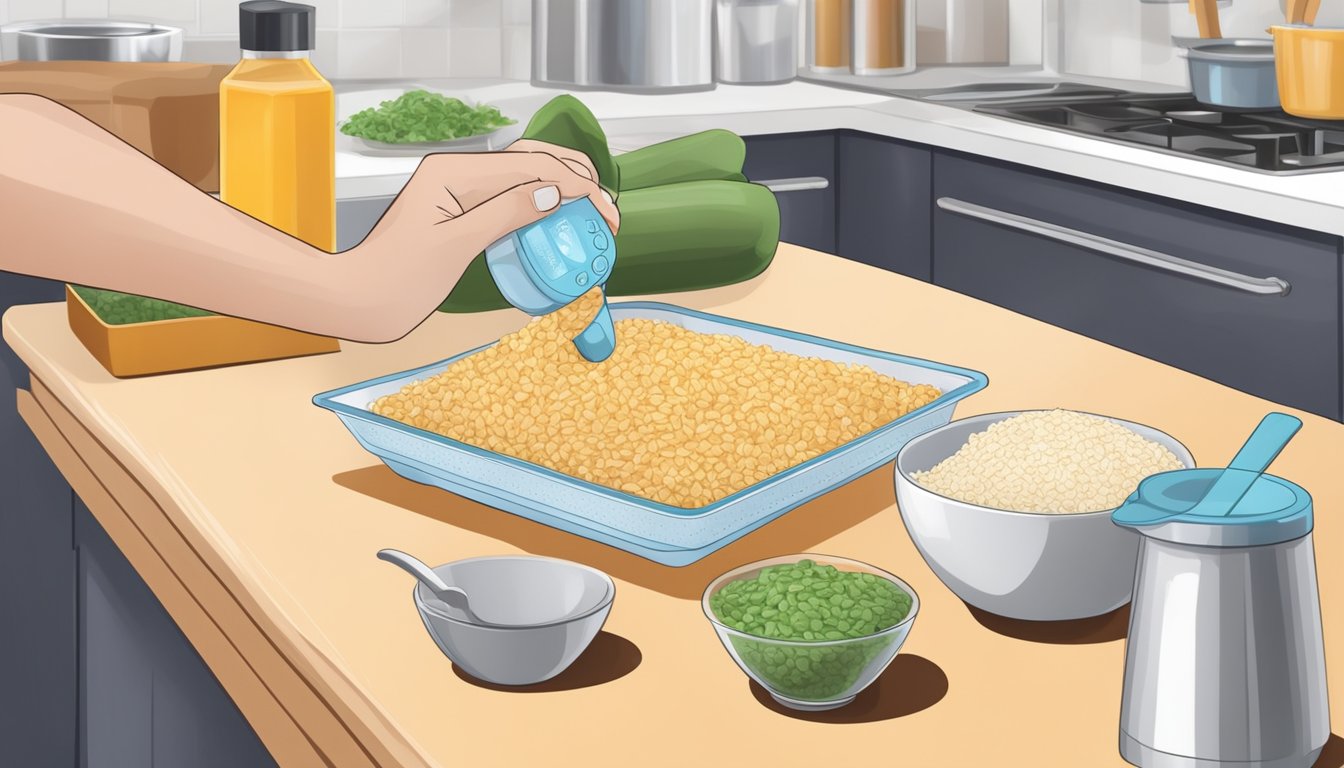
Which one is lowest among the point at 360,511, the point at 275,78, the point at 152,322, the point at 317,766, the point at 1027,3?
the point at 317,766

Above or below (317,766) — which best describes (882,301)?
above

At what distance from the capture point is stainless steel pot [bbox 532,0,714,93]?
275cm

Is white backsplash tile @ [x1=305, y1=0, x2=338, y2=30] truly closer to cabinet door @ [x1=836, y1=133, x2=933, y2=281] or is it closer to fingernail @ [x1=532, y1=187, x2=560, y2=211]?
cabinet door @ [x1=836, y1=133, x2=933, y2=281]

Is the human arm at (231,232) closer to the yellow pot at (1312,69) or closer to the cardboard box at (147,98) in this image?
the cardboard box at (147,98)

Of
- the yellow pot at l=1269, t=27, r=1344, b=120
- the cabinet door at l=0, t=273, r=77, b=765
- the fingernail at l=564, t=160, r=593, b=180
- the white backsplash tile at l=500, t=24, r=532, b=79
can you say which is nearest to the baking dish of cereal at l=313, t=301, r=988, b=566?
the fingernail at l=564, t=160, r=593, b=180

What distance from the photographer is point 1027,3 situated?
315 cm

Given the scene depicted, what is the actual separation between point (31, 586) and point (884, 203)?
1.55 m

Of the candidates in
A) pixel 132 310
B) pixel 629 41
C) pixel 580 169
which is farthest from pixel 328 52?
pixel 580 169

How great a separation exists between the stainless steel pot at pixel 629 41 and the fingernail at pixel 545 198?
182 cm

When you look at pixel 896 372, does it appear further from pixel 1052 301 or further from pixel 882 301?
pixel 1052 301

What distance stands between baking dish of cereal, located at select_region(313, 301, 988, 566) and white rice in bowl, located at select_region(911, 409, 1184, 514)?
0.38 ft

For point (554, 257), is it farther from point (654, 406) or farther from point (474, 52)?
point (474, 52)

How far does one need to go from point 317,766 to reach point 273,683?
0.07 metres

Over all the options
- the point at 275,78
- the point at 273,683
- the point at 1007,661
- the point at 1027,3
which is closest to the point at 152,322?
the point at 275,78
